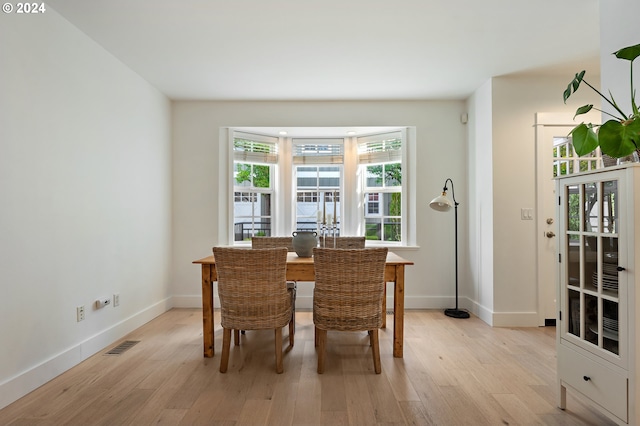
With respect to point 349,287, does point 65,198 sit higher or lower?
higher

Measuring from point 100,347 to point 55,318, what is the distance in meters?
0.62

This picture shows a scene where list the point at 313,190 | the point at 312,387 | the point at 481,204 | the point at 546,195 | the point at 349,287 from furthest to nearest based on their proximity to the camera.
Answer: the point at 313,190 < the point at 481,204 < the point at 546,195 < the point at 349,287 < the point at 312,387

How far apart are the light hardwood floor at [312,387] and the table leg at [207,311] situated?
93 mm

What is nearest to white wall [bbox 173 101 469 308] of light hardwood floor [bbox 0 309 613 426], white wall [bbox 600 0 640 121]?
light hardwood floor [bbox 0 309 613 426]

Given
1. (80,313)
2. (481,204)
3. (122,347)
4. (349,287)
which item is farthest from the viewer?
(481,204)

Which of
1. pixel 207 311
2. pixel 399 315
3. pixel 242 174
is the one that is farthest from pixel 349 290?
pixel 242 174

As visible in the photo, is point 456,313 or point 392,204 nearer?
point 456,313

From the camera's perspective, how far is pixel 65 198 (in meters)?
2.56

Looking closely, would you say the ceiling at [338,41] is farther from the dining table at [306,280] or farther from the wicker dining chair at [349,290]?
the dining table at [306,280]

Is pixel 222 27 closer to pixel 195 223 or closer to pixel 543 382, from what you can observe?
pixel 195 223

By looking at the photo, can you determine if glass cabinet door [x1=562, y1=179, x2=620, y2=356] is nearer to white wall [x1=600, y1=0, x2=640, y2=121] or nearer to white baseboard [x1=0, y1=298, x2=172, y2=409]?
white wall [x1=600, y1=0, x2=640, y2=121]

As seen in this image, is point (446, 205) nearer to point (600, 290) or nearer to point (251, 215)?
point (600, 290)

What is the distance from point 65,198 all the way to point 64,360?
117 cm

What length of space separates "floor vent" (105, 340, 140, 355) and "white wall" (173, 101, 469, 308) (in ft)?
3.87
